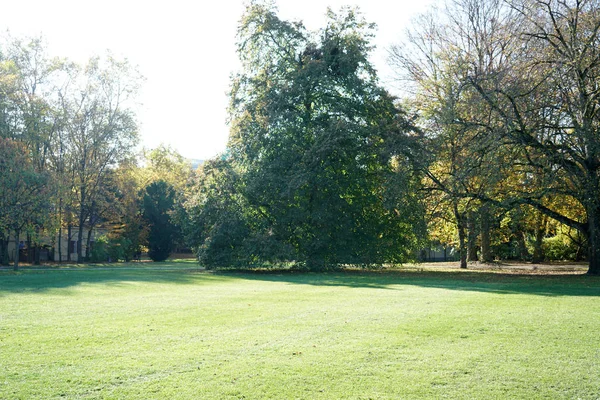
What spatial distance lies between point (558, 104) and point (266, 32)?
55.7ft

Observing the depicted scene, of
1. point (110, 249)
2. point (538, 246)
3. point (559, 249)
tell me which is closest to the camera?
point (538, 246)

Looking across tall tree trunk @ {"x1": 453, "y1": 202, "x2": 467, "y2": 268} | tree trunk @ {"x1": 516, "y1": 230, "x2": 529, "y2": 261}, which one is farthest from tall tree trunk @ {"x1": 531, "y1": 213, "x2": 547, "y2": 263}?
tall tree trunk @ {"x1": 453, "y1": 202, "x2": 467, "y2": 268}

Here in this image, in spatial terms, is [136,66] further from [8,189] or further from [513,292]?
[513,292]

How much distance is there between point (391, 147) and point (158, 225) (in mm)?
31593

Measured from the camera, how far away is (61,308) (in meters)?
13.4

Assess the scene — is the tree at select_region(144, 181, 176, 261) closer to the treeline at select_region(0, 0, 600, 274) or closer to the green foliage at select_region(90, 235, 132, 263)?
the green foliage at select_region(90, 235, 132, 263)

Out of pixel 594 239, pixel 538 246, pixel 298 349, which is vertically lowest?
pixel 298 349

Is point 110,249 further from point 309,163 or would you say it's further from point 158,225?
point 309,163

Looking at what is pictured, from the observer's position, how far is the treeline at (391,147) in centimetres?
2652

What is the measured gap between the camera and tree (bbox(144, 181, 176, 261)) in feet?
184

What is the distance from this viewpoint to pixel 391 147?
3105 cm

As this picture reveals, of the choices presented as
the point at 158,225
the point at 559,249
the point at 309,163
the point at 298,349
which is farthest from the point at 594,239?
the point at 158,225

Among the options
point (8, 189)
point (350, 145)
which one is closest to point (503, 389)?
point (350, 145)

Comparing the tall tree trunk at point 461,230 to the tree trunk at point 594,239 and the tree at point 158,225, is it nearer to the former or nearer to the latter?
the tree trunk at point 594,239
